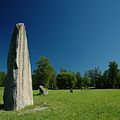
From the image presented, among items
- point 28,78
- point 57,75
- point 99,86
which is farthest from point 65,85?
point 28,78

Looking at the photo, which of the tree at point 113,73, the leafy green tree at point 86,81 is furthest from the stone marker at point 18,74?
the leafy green tree at point 86,81

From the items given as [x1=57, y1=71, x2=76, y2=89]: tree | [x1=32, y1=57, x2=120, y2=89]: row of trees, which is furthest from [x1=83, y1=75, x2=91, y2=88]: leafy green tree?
[x1=57, y1=71, x2=76, y2=89]: tree

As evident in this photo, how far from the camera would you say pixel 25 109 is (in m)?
20.5

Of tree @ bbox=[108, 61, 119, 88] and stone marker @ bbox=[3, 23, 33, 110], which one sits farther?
tree @ bbox=[108, 61, 119, 88]

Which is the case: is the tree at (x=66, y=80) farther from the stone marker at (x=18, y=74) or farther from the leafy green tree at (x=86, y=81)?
the stone marker at (x=18, y=74)

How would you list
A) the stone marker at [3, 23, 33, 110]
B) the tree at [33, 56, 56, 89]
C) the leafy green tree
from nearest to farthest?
the stone marker at [3, 23, 33, 110] < the tree at [33, 56, 56, 89] < the leafy green tree

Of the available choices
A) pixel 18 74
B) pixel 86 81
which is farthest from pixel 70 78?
pixel 18 74

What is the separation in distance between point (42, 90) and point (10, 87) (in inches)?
926

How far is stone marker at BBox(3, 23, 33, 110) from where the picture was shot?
20766 mm

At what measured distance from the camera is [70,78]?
4491 inches

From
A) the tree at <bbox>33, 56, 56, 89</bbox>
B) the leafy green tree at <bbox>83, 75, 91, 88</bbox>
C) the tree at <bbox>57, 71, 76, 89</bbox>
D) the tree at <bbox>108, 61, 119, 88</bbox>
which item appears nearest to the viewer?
the tree at <bbox>33, 56, 56, 89</bbox>

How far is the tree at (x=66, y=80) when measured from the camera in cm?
11405

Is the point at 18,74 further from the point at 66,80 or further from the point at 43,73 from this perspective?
the point at 66,80

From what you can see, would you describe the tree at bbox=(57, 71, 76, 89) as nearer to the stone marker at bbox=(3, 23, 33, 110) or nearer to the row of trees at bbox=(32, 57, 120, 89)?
the row of trees at bbox=(32, 57, 120, 89)
